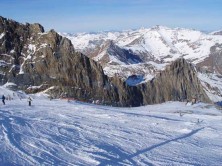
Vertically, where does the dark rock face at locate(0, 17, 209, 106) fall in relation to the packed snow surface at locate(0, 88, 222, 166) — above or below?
above

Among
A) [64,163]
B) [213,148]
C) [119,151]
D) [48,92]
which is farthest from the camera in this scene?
[48,92]

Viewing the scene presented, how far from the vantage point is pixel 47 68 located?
510 feet

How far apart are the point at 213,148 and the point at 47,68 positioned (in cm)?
13141

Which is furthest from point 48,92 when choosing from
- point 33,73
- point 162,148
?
point 162,148

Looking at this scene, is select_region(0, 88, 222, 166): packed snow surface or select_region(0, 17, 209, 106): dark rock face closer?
select_region(0, 88, 222, 166): packed snow surface

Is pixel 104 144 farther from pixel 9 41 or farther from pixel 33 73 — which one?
pixel 9 41

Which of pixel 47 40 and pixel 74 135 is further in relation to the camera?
pixel 47 40

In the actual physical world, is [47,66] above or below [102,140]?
above

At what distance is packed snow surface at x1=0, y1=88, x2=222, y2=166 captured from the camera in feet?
71.8

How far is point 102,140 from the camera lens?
27281mm

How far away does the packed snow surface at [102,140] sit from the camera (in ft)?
71.8

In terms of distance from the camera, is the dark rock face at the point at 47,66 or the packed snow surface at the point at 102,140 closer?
the packed snow surface at the point at 102,140

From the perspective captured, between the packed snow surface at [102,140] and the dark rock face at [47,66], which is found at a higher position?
the dark rock face at [47,66]

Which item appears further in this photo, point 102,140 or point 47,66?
point 47,66
